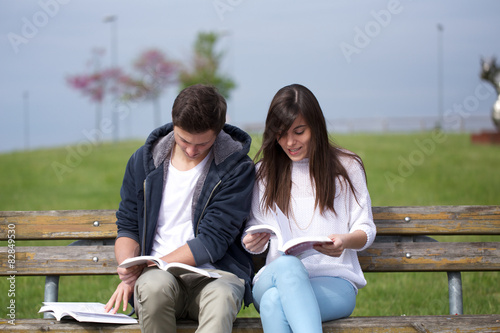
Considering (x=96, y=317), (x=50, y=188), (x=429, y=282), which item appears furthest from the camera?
(x=50, y=188)

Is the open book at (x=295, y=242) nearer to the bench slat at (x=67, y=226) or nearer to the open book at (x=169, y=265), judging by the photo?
the open book at (x=169, y=265)

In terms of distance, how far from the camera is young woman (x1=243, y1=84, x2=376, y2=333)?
9.45 feet

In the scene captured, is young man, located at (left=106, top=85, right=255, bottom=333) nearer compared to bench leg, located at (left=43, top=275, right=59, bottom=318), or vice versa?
young man, located at (left=106, top=85, right=255, bottom=333)

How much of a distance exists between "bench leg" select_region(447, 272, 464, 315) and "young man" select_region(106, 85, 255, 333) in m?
1.19

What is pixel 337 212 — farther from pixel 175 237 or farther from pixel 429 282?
pixel 429 282

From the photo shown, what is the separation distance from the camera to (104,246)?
11.1ft

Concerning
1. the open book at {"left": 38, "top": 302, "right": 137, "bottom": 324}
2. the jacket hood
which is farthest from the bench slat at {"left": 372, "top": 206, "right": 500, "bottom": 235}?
the open book at {"left": 38, "top": 302, "right": 137, "bottom": 324}

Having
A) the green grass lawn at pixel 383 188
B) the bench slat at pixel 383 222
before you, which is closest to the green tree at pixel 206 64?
the green grass lawn at pixel 383 188

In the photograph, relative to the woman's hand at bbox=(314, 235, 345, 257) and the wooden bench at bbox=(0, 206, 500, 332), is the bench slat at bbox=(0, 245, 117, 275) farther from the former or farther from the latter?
the woman's hand at bbox=(314, 235, 345, 257)

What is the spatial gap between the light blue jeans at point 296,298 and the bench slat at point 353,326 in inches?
3.9

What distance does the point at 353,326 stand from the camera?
2.72 meters

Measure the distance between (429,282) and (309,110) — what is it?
3.02 metres

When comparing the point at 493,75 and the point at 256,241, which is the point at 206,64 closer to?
the point at 493,75

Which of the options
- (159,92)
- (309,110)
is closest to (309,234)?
(309,110)
